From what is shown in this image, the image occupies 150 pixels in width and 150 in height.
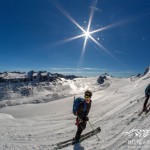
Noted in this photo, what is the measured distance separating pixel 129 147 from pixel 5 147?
880 centimetres

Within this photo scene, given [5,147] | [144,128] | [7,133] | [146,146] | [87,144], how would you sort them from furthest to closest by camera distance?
[7,133]
[5,147]
[87,144]
[144,128]
[146,146]

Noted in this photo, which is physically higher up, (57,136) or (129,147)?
(57,136)

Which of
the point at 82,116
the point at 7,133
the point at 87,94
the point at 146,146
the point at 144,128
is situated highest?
the point at 7,133

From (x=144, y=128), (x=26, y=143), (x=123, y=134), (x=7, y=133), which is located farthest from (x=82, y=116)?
(x=7, y=133)

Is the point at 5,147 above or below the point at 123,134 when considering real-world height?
above

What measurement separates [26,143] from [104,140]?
20.8 ft

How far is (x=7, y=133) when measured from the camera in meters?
19.0

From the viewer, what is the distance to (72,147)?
40.1 ft

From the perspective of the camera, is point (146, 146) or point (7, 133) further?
point (7, 133)

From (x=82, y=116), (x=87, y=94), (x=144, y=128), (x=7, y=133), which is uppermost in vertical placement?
(x=7, y=133)

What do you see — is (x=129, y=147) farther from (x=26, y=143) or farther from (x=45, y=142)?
(x=26, y=143)

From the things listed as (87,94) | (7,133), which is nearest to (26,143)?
(7,133)

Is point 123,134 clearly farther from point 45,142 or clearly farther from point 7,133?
point 7,133

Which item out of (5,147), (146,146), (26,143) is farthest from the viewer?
(26,143)
